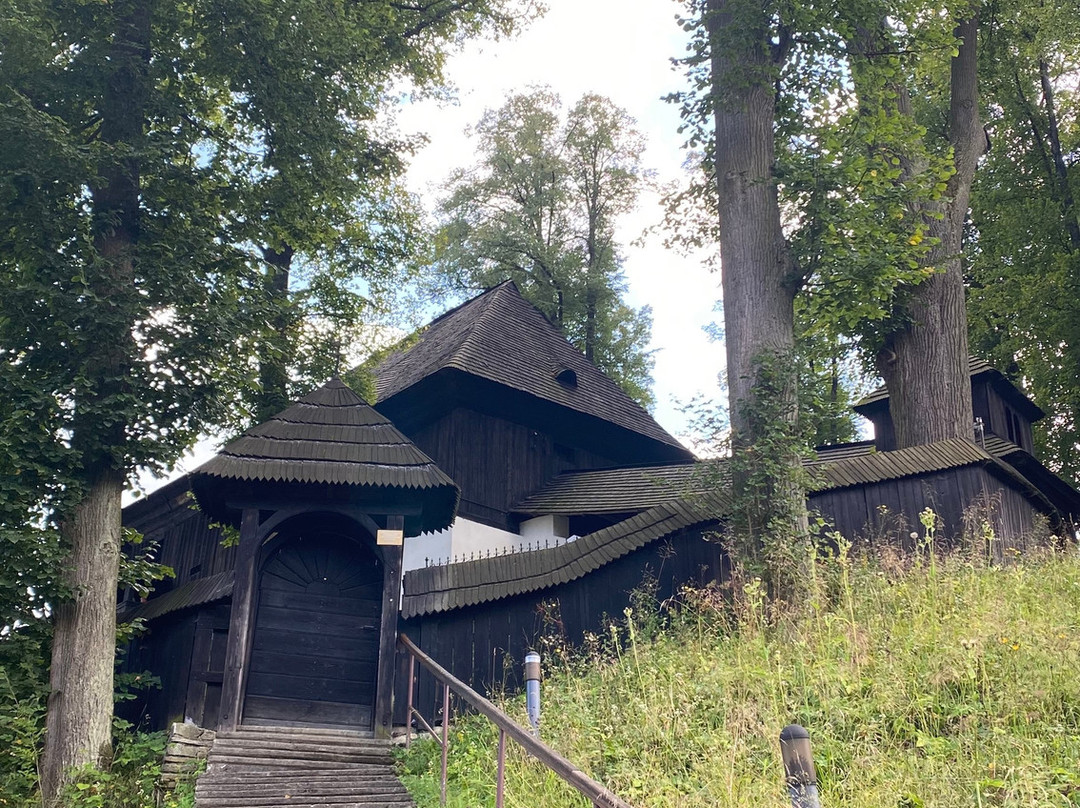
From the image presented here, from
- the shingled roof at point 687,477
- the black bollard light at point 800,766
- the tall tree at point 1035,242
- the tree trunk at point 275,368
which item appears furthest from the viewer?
the tall tree at point 1035,242

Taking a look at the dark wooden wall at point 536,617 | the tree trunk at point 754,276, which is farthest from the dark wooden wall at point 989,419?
the tree trunk at point 754,276

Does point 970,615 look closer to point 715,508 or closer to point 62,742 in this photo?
point 715,508

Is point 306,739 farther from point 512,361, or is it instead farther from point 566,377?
point 566,377

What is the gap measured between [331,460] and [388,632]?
188cm

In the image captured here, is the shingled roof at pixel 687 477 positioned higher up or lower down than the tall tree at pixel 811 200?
lower down

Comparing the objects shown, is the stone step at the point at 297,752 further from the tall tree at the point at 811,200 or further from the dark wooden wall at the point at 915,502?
the dark wooden wall at the point at 915,502

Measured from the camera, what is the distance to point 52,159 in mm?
10148

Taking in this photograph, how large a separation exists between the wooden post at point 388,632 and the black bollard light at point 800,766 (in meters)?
6.59

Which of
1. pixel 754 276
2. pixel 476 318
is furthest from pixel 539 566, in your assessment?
pixel 476 318

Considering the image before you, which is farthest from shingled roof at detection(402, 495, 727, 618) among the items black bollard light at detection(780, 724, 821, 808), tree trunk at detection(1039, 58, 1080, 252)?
tree trunk at detection(1039, 58, 1080, 252)

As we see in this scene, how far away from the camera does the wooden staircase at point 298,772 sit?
7.83 metres

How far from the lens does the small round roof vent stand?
19.4m

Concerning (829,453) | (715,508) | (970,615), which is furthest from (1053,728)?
(829,453)

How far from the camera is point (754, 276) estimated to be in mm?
11758
